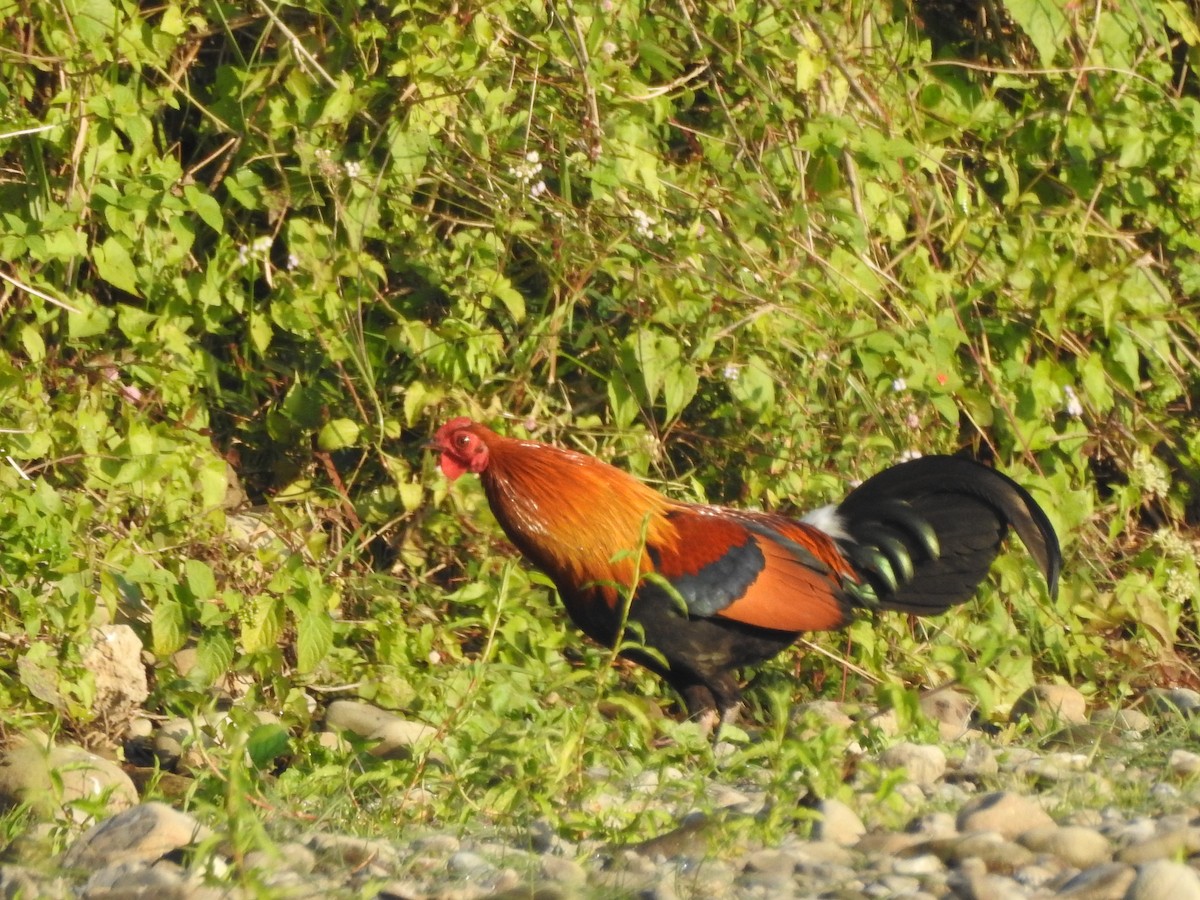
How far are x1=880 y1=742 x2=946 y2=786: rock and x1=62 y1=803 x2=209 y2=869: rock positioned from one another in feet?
5.06

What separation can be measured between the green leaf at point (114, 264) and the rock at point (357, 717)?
57.2 inches


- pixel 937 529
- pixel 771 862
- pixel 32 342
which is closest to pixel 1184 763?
pixel 771 862

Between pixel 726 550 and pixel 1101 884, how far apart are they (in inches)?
82.8

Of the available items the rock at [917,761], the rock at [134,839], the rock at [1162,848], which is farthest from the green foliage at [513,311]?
the rock at [1162,848]

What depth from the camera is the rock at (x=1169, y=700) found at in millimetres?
4590

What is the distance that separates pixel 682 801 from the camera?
3301 mm

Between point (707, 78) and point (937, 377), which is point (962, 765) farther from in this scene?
point (707, 78)

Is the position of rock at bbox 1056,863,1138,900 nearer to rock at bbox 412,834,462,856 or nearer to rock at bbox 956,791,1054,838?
rock at bbox 956,791,1054,838

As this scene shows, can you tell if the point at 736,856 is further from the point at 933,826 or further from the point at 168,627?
the point at 168,627

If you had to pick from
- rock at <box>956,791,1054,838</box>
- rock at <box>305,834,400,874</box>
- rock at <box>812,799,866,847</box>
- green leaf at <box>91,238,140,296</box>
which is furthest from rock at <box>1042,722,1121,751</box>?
green leaf at <box>91,238,140,296</box>

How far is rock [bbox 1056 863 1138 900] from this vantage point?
2.49 m

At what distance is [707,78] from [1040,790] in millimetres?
3061

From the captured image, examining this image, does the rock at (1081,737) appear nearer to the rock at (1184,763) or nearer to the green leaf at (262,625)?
the rock at (1184,763)

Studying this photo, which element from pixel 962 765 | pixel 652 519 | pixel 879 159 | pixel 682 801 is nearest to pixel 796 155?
pixel 879 159
